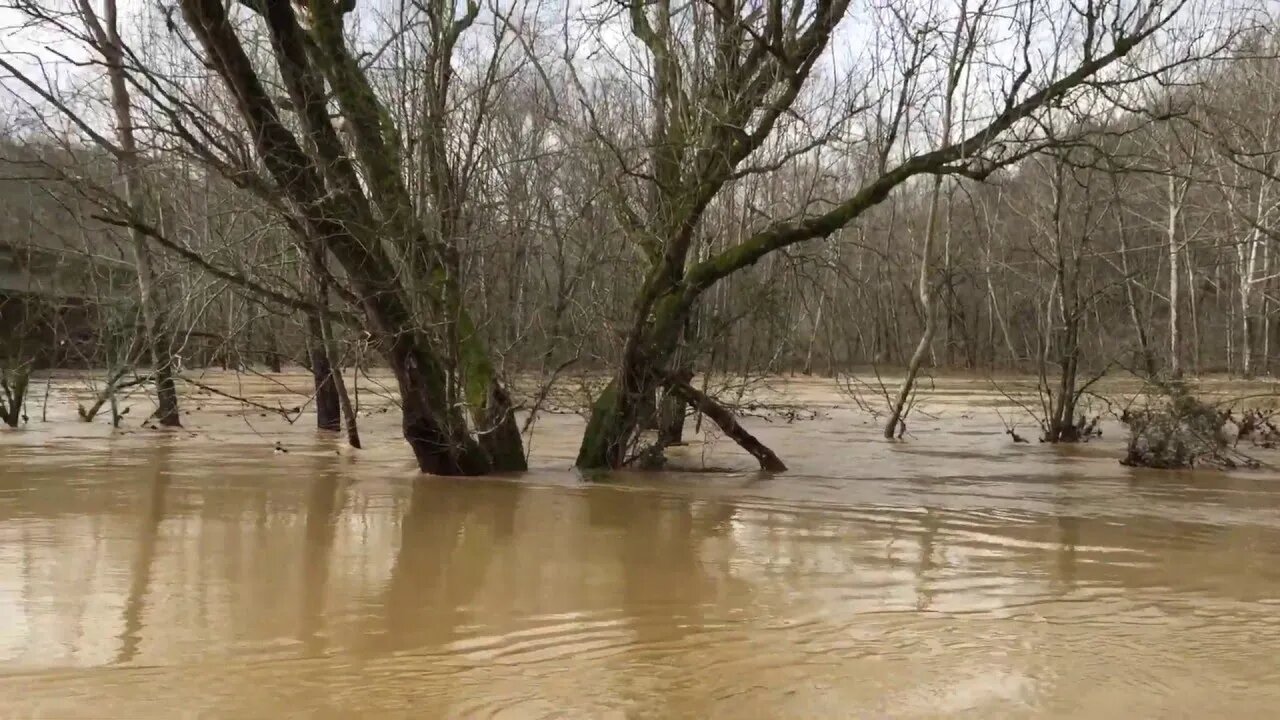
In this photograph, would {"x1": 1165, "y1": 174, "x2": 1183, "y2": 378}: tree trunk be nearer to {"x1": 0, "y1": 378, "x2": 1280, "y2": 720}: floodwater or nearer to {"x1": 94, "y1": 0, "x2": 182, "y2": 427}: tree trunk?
{"x1": 0, "y1": 378, "x2": 1280, "y2": 720}: floodwater

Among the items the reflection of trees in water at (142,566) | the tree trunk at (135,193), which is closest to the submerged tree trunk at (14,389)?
the tree trunk at (135,193)

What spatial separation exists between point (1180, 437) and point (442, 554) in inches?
361

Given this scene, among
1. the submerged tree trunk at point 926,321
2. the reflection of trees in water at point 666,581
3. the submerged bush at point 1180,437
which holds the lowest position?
the reflection of trees in water at point 666,581

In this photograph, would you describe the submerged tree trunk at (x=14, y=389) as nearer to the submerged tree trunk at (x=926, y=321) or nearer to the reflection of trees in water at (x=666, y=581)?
the reflection of trees in water at (x=666, y=581)

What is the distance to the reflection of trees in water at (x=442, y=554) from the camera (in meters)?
4.77

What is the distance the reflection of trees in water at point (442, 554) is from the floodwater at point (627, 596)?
0.10 feet

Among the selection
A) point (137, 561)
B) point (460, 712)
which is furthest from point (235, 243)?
point (460, 712)

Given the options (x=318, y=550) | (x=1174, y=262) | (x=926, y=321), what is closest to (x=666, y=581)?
(x=318, y=550)

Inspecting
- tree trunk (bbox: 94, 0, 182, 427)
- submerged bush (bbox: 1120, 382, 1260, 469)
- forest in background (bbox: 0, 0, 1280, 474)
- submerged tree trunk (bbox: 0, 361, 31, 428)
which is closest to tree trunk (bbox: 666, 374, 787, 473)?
forest in background (bbox: 0, 0, 1280, 474)

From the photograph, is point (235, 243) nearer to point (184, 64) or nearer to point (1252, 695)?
point (184, 64)

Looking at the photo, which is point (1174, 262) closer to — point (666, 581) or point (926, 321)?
point (926, 321)

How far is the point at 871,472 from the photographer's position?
11.2 m

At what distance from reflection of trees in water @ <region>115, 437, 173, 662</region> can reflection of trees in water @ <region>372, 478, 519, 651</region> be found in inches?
41.6

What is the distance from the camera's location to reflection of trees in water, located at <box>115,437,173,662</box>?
4.37 metres
